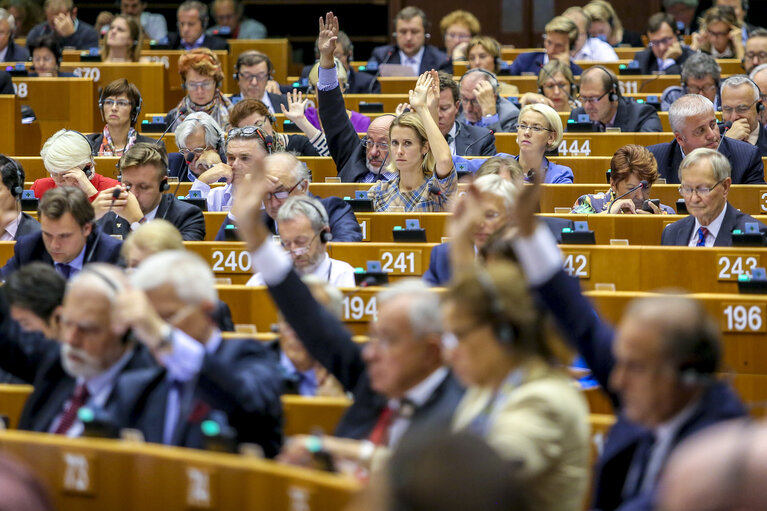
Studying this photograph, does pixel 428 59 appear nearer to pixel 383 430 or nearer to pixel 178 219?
pixel 178 219

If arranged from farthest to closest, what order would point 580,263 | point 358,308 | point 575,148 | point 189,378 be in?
point 575,148 → point 580,263 → point 358,308 → point 189,378

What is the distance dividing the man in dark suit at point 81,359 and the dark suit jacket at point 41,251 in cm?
101

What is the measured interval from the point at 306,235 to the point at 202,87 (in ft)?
9.24

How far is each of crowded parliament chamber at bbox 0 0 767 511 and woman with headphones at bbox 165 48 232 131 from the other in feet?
0.05

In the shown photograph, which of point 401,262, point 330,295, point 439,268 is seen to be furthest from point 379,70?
point 330,295

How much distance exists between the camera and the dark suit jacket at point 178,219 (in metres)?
4.67

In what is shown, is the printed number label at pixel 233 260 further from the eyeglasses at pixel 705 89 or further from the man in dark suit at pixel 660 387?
the eyeglasses at pixel 705 89

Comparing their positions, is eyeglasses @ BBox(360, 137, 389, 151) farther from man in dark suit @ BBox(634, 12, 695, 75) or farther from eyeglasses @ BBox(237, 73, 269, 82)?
man in dark suit @ BBox(634, 12, 695, 75)

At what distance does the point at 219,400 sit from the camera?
102 inches

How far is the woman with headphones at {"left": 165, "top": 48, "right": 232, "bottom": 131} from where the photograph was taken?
6.46 m

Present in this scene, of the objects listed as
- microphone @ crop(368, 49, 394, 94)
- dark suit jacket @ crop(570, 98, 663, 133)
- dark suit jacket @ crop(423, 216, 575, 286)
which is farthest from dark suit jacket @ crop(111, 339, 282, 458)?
microphone @ crop(368, 49, 394, 94)

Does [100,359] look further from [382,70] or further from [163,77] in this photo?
[382,70]

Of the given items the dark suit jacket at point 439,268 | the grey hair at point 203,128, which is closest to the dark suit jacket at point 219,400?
the dark suit jacket at point 439,268

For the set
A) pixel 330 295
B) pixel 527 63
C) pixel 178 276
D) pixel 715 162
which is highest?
pixel 527 63
